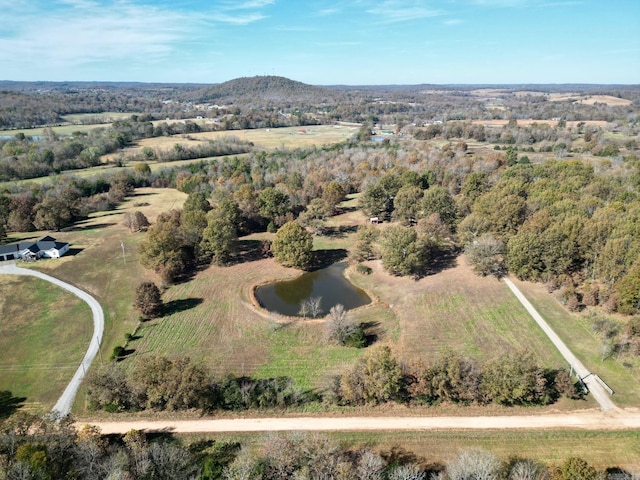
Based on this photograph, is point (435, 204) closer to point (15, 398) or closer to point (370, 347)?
point (370, 347)

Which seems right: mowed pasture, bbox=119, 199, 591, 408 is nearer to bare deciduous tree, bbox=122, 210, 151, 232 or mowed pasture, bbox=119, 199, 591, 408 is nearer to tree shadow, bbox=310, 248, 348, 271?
tree shadow, bbox=310, 248, 348, 271

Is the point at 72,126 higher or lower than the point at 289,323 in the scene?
higher

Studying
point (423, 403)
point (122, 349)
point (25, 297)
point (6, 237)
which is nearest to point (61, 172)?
point (6, 237)

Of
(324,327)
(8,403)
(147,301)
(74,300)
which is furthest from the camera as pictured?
(74,300)

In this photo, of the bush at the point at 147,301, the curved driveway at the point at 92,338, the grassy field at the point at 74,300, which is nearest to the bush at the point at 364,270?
the bush at the point at 147,301

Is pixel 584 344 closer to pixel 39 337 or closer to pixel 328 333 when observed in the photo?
pixel 328 333

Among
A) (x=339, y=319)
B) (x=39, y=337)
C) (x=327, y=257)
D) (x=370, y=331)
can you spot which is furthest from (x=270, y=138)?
(x=339, y=319)

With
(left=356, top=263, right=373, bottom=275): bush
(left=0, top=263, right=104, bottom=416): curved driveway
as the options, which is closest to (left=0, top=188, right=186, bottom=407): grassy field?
(left=0, top=263, right=104, bottom=416): curved driveway
